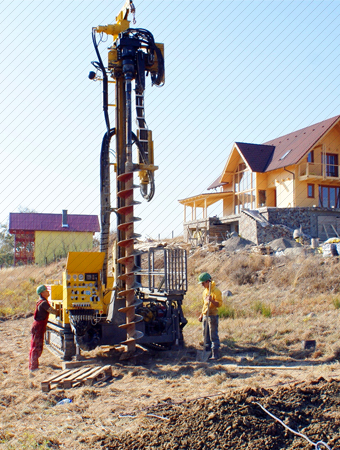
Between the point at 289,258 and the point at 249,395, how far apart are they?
593 inches

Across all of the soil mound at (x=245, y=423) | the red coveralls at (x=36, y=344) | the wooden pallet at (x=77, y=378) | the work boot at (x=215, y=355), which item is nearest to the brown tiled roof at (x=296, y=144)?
the work boot at (x=215, y=355)

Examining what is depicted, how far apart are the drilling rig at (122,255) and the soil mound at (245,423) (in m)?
3.88

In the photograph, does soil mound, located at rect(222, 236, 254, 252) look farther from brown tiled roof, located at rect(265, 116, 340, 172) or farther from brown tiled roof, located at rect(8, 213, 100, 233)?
brown tiled roof, located at rect(8, 213, 100, 233)

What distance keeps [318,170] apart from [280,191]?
2.87 m

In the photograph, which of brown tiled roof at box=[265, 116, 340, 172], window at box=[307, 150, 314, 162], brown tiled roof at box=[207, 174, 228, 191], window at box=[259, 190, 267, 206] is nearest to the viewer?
brown tiled roof at box=[265, 116, 340, 172]

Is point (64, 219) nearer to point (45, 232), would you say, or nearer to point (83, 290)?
point (45, 232)

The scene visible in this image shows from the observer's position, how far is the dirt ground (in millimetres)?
4957

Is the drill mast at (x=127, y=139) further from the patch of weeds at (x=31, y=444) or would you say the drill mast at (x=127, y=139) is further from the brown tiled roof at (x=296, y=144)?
the brown tiled roof at (x=296, y=144)

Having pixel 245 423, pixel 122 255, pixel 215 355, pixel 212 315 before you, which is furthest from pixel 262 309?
pixel 245 423

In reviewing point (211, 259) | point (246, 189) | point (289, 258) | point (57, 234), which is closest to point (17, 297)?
point (211, 259)

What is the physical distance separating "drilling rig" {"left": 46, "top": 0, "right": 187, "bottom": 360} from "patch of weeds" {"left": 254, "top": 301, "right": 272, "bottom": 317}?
436 centimetres

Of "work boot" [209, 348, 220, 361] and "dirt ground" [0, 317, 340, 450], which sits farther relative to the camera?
"work boot" [209, 348, 220, 361]

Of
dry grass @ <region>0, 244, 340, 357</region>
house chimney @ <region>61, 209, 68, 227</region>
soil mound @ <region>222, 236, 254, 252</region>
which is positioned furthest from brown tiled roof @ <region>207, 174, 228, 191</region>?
house chimney @ <region>61, 209, 68, 227</region>

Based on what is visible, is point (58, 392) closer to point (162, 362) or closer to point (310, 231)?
point (162, 362)
